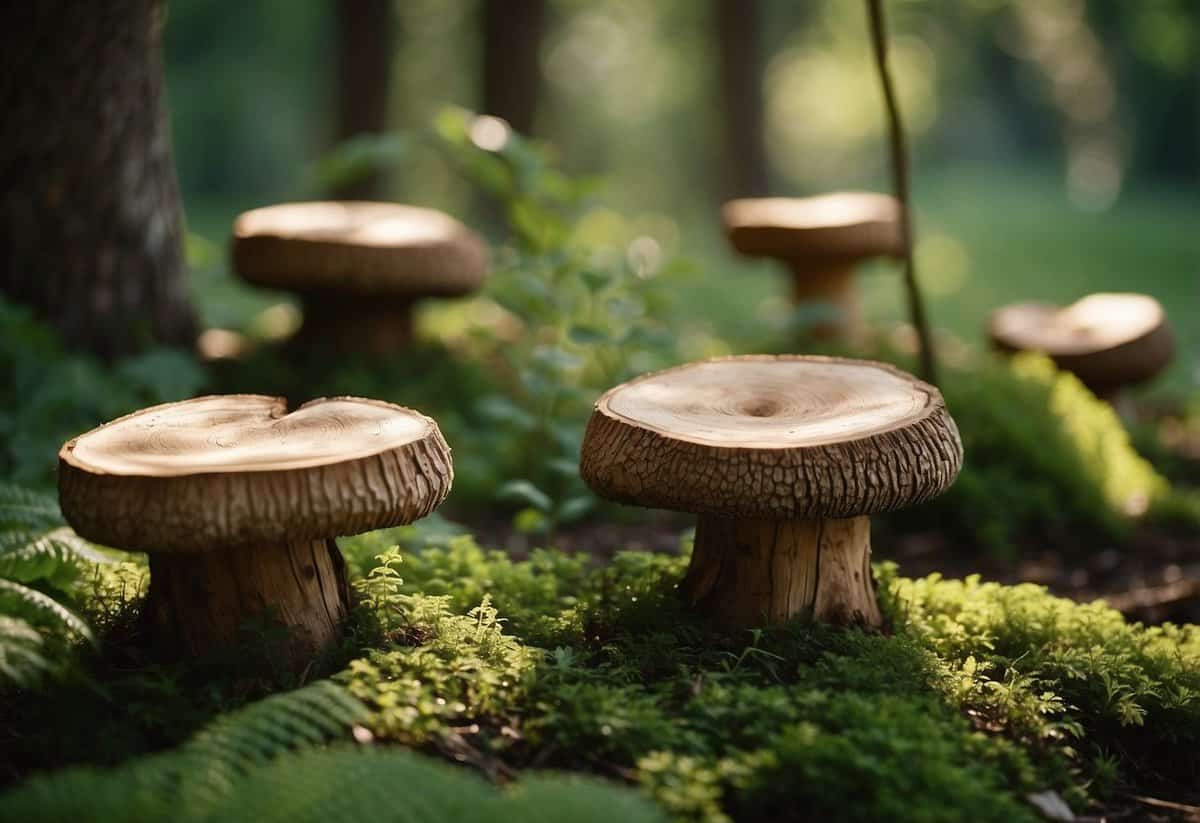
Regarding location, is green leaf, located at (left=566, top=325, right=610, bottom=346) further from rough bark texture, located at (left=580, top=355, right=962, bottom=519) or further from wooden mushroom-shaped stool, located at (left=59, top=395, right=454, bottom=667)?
wooden mushroom-shaped stool, located at (left=59, top=395, right=454, bottom=667)

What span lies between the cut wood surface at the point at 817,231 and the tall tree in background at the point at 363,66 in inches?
221

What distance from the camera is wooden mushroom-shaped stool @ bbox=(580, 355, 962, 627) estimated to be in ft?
9.37

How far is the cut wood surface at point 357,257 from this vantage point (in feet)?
18.7

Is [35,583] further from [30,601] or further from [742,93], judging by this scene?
[742,93]

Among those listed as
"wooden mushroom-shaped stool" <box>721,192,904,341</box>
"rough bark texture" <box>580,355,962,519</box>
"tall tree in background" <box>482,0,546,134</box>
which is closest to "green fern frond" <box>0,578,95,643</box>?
"rough bark texture" <box>580,355,962,519</box>

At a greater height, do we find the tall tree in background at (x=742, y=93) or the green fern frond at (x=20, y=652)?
the tall tree in background at (x=742, y=93)

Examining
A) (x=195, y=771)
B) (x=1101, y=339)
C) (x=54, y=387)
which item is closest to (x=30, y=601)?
(x=195, y=771)

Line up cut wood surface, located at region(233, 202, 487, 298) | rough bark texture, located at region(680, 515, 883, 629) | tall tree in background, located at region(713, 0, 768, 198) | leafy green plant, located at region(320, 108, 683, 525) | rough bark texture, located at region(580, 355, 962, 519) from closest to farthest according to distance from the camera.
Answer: rough bark texture, located at region(580, 355, 962, 519) < rough bark texture, located at region(680, 515, 883, 629) < leafy green plant, located at region(320, 108, 683, 525) < cut wood surface, located at region(233, 202, 487, 298) < tall tree in background, located at region(713, 0, 768, 198)

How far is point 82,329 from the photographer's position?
208 inches

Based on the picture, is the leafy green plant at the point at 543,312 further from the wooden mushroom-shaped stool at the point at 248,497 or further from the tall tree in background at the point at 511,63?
the tall tree in background at the point at 511,63

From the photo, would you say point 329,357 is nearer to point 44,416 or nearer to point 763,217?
point 44,416

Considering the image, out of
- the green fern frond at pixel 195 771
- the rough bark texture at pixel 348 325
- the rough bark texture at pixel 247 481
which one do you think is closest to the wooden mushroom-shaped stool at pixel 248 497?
the rough bark texture at pixel 247 481

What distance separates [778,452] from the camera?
2836mm

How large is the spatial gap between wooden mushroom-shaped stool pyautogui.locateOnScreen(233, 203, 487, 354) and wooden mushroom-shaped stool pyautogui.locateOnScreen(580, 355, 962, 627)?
2547 mm
